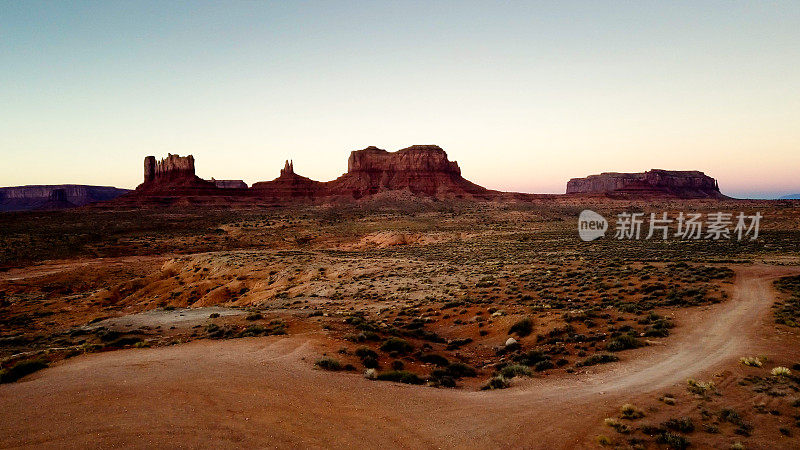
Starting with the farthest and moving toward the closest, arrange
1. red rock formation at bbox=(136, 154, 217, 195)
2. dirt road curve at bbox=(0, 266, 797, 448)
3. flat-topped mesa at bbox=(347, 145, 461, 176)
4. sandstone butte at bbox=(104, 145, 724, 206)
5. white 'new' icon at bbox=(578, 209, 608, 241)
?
flat-topped mesa at bbox=(347, 145, 461, 176), red rock formation at bbox=(136, 154, 217, 195), sandstone butte at bbox=(104, 145, 724, 206), white 'new' icon at bbox=(578, 209, 608, 241), dirt road curve at bbox=(0, 266, 797, 448)

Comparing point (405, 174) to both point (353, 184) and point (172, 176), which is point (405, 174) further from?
point (172, 176)

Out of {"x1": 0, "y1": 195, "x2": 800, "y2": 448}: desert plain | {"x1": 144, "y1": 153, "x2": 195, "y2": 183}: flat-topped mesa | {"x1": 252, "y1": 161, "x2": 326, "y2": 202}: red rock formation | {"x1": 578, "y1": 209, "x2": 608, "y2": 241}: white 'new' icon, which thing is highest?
{"x1": 144, "y1": 153, "x2": 195, "y2": 183}: flat-topped mesa

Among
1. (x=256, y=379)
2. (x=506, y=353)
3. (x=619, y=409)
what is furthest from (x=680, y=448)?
(x=256, y=379)

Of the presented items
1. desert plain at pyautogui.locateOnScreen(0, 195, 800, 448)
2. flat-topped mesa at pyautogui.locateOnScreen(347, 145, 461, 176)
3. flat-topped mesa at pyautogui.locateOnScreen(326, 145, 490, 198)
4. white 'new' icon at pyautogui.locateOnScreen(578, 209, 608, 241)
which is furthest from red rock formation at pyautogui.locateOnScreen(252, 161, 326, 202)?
desert plain at pyautogui.locateOnScreen(0, 195, 800, 448)

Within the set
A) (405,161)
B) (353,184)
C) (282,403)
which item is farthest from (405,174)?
(282,403)

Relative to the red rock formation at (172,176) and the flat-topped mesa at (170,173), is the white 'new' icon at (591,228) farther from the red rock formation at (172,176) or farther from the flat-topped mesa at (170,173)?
the flat-topped mesa at (170,173)

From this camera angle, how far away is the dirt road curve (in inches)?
305

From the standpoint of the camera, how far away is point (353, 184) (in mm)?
159625

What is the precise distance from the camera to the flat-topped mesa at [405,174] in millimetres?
156125

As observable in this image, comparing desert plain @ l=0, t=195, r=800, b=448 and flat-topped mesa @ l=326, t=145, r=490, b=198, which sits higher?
flat-topped mesa @ l=326, t=145, r=490, b=198

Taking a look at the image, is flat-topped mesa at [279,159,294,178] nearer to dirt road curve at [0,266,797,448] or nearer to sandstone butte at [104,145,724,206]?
sandstone butte at [104,145,724,206]

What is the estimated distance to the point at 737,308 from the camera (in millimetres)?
17875

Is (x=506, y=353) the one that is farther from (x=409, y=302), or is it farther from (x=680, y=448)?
(x=409, y=302)

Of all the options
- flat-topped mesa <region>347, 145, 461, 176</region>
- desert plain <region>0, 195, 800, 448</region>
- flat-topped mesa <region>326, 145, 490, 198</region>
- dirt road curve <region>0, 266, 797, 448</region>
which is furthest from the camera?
flat-topped mesa <region>347, 145, 461, 176</region>
